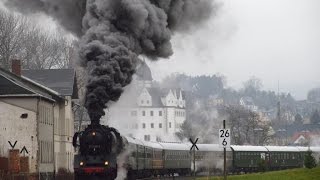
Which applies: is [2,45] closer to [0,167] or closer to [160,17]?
[0,167]

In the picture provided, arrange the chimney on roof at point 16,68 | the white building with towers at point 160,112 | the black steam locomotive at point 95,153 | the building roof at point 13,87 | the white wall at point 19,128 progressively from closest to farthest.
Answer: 1. the black steam locomotive at point 95,153
2. the white wall at point 19,128
3. the building roof at point 13,87
4. the chimney on roof at point 16,68
5. the white building with towers at point 160,112

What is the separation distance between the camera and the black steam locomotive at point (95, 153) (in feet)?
108

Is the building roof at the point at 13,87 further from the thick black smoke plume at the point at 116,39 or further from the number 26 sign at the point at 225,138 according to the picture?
the number 26 sign at the point at 225,138

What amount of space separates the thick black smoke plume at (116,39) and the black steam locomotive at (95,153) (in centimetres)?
78

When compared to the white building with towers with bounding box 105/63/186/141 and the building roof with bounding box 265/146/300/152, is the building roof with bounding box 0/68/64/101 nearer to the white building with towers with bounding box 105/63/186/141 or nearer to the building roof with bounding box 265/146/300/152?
the building roof with bounding box 265/146/300/152

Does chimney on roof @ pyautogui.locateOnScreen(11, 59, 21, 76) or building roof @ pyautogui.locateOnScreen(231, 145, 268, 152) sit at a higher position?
chimney on roof @ pyautogui.locateOnScreen(11, 59, 21, 76)

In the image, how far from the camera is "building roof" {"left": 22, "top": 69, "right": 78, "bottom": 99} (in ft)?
201

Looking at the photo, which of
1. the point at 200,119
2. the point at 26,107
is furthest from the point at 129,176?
the point at 200,119

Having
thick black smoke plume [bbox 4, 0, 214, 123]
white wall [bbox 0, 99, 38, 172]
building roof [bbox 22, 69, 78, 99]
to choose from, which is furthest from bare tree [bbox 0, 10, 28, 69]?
thick black smoke plume [bbox 4, 0, 214, 123]

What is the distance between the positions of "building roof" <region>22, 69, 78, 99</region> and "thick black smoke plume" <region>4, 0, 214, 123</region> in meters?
24.2

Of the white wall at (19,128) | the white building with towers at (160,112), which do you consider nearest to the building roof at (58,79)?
the white wall at (19,128)

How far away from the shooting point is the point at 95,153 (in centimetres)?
3325

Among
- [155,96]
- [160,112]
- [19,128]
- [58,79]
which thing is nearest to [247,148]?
[58,79]

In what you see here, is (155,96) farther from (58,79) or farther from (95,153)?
(95,153)
